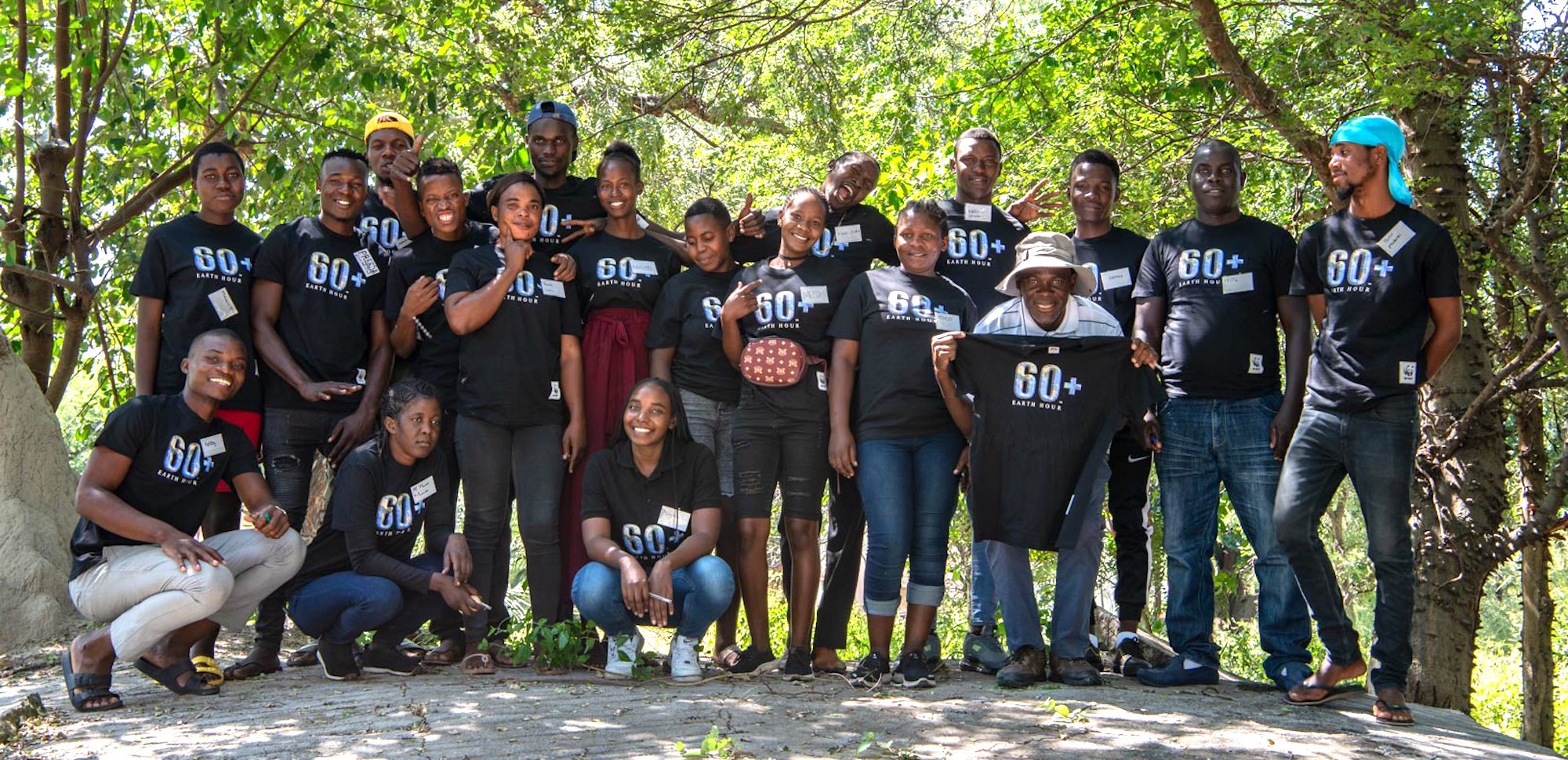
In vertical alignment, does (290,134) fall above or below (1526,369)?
above

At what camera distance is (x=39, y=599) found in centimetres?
724

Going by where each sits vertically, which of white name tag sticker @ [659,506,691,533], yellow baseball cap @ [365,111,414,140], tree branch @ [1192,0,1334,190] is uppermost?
tree branch @ [1192,0,1334,190]

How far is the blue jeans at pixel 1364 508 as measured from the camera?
5.38 metres

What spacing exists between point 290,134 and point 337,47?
76cm

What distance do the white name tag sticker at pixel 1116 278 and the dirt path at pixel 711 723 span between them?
186cm

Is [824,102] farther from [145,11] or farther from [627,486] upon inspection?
[627,486]

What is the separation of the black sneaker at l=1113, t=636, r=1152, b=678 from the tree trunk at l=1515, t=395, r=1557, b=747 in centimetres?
500

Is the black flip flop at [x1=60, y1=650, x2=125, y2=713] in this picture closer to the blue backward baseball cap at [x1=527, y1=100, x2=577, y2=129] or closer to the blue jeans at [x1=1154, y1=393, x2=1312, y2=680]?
the blue backward baseball cap at [x1=527, y1=100, x2=577, y2=129]

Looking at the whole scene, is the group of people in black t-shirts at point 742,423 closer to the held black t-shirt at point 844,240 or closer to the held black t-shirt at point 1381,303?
the held black t-shirt at point 1381,303

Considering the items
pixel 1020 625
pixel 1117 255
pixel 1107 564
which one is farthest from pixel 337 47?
pixel 1107 564

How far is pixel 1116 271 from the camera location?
6496mm

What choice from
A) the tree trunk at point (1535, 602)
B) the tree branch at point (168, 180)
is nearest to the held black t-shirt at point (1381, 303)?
the tree trunk at point (1535, 602)

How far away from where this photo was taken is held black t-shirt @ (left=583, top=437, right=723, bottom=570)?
→ 6.08 metres

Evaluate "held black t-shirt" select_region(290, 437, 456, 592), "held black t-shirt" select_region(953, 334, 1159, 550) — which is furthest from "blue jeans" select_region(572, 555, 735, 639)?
"held black t-shirt" select_region(953, 334, 1159, 550)
